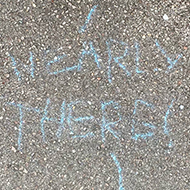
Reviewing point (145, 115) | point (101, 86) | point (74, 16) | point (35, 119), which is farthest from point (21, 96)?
point (145, 115)

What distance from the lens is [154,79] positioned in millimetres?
1915

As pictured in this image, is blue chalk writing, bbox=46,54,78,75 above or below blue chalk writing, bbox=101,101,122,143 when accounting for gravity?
above

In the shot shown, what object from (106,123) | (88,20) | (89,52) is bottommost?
(106,123)

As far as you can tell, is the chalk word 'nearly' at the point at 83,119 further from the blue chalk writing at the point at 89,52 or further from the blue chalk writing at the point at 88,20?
the blue chalk writing at the point at 88,20

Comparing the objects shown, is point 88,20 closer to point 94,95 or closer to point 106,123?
point 94,95

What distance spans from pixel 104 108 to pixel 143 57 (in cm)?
52

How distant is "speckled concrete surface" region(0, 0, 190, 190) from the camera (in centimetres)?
189

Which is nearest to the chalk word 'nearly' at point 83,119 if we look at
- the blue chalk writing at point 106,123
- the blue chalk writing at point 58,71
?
the blue chalk writing at point 106,123

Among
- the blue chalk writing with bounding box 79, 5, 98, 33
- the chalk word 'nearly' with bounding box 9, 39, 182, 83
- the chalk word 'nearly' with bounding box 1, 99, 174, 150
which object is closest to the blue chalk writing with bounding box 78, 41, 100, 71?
the chalk word 'nearly' with bounding box 9, 39, 182, 83

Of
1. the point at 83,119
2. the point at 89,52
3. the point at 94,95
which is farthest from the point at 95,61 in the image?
the point at 83,119

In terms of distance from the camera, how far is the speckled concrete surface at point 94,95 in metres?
1.89

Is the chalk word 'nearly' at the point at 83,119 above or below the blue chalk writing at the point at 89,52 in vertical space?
below

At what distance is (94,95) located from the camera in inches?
76.2

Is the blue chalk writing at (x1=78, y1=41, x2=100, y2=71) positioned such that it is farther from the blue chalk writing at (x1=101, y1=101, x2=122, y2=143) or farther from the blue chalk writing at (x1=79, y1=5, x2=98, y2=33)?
the blue chalk writing at (x1=101, y1=101, x2=122, y2=143)
